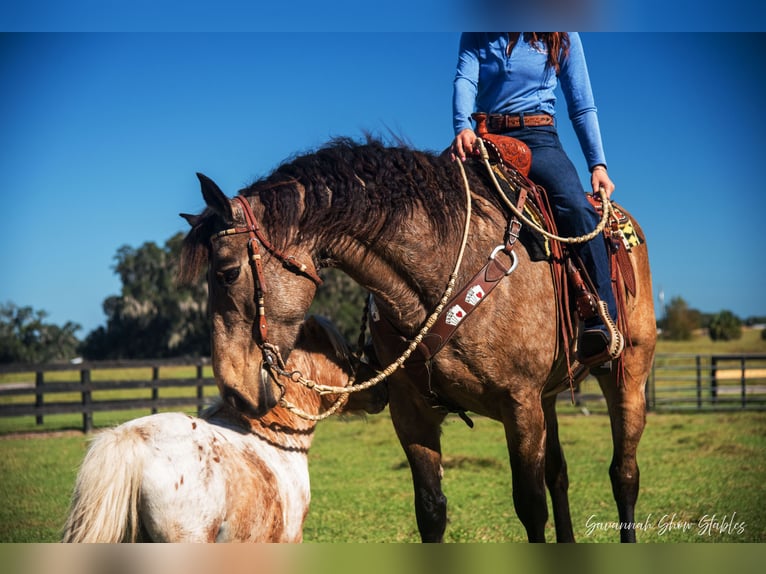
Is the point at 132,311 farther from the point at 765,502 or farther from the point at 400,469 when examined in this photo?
the point at 765,502

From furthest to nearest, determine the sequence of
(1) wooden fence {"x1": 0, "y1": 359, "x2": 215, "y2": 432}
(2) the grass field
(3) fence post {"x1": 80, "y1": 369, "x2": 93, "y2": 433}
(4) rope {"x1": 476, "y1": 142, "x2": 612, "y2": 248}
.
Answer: (3) fence post {"x1": 80, "y1": 369, "x2": 93, "y2": 433} < (1) wooden fence {"x1": 0, "y1": 359, "x2": 215, "y2": 432} < (2) the grass field < (4) rope {"x1": 476, "y1": 142, "x2": 612, "y2": 248}

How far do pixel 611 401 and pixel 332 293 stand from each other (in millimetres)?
33013

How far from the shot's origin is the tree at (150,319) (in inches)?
1693

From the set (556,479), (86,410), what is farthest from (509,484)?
(86,410)

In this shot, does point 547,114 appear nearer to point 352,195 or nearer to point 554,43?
point 554,43

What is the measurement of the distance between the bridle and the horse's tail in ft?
2.09

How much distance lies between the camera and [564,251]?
3400 millimetres

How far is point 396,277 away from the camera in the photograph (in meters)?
3.10

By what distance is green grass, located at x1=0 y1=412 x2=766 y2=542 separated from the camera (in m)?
5.80

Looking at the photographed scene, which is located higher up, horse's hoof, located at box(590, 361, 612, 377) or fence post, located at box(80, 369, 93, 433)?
horse's hoof, located at box(590, 361, 612, 377)

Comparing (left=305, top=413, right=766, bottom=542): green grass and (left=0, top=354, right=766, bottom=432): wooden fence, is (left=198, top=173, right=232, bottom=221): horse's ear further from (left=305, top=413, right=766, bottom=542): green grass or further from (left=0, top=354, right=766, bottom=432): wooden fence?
(left=0, top=354, right=766, bottom=432): wooden fence

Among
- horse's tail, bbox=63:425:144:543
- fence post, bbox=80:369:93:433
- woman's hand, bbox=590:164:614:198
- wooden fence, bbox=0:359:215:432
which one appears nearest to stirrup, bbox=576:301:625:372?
woman's hand, bbox=590:164:614:198

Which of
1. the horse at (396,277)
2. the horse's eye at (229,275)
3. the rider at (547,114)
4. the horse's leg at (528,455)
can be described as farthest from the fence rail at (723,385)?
the horse's eye at (229,275)

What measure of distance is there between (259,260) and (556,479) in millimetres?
2789
